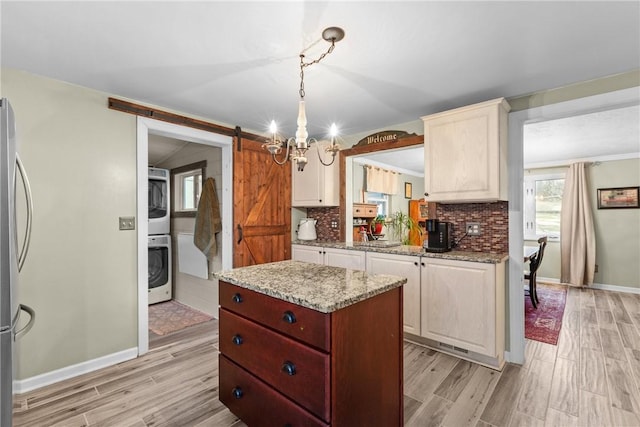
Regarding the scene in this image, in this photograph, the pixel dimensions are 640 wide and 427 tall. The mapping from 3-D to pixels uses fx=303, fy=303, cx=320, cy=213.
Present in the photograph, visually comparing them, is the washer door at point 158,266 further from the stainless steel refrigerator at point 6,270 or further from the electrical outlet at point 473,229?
the electrical outlet at point 473,229

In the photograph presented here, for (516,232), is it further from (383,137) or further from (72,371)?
(72,371)

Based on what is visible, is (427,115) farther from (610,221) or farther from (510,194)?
(610,221)

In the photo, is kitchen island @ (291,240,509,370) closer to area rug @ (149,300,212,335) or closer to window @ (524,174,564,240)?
area rug @ (149,300,212,335)

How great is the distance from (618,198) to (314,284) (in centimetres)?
611

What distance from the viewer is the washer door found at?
171 inches

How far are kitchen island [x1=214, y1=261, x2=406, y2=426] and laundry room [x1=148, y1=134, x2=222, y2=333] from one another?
218cm

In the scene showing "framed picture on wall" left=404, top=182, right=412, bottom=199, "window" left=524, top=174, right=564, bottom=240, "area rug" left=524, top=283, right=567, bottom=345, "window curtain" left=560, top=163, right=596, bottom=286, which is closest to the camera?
"area rug" left=524, top=283, right=567, bottom=345

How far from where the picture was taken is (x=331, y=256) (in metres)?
3.58

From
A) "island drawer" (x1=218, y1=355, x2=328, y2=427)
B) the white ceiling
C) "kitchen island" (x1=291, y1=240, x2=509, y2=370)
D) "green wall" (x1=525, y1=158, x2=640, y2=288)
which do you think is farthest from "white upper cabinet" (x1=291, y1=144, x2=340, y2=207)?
"green wall" (x1=525, y1=158, x2=640, y2=288)

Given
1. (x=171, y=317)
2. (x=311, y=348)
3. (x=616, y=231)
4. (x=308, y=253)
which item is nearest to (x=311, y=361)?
(x=311, y=348)

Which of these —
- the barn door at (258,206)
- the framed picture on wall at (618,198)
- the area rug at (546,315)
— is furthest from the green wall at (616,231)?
the barn door at (258,206)

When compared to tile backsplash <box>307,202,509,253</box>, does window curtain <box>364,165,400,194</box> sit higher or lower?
higher

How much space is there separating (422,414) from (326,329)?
120 centimetres

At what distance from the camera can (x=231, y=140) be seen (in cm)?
350
